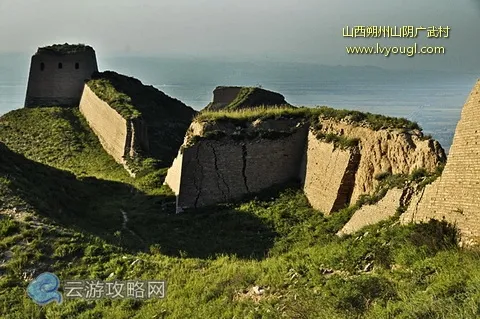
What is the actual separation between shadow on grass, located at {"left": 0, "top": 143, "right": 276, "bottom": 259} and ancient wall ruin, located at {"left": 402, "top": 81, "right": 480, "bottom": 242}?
3.88 m

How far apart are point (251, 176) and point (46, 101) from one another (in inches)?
827

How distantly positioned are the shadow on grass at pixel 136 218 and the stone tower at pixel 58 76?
50.5 feet

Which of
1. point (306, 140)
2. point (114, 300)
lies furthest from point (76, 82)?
point (114, 300)

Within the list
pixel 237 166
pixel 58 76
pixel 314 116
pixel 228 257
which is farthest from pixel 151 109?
pixel 228 257

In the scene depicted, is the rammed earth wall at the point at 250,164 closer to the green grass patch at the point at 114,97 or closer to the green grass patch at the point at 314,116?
the green grass patch at the point at 314,116

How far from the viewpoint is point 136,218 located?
15.3 meters

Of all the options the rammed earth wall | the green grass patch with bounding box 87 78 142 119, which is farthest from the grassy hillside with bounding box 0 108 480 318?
the green grass patch with bounding box 87 78 142 119

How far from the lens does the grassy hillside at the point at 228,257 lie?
21.5ft

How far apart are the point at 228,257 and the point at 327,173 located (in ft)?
15.9

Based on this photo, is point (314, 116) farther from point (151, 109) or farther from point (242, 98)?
point (151, 109)

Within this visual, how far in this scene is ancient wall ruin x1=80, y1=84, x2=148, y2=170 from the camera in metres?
23.9

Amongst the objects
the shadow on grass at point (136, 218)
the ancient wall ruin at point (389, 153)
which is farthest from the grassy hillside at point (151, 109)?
the ancient wall ruin at point (389, 153)

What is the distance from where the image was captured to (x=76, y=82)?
3303 cm

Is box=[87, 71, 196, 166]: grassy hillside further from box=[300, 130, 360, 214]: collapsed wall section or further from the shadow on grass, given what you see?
box=[300, 130, 360, 214]: collapsed wall section
